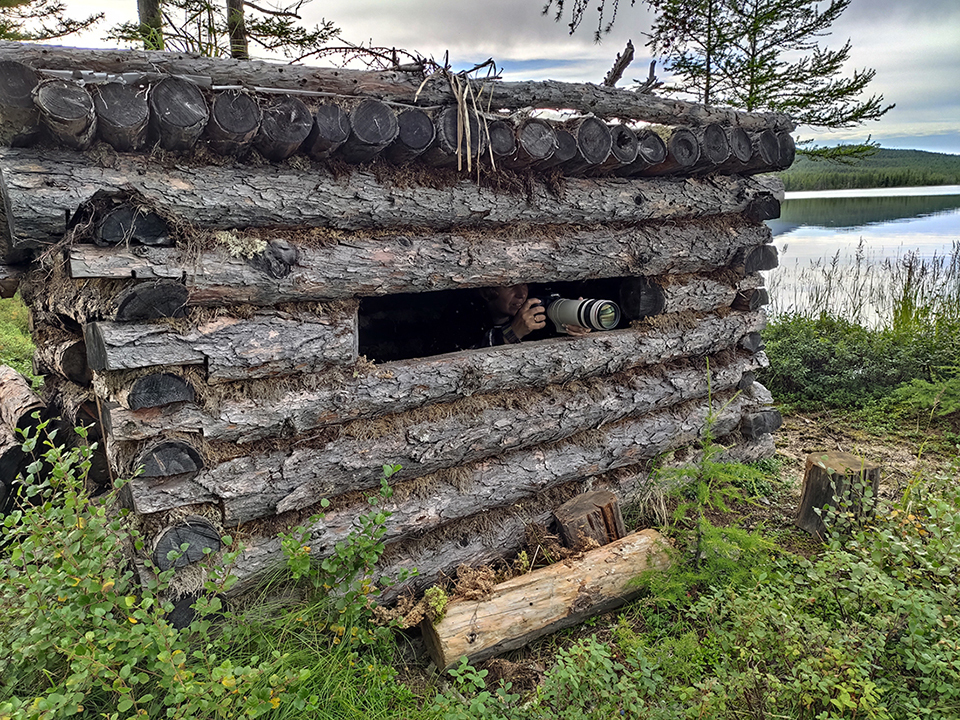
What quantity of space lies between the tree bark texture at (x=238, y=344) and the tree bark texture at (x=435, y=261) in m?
0.12

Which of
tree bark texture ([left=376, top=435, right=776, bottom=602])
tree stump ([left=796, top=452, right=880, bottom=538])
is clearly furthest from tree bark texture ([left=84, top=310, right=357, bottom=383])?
tree stump ([left=796, top=452, right=880, bottom=538])

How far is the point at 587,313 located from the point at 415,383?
48.8 inches

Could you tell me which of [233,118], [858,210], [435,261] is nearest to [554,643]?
[435,261]

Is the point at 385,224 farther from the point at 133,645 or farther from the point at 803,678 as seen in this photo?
the point at 803,678

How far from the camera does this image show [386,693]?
2553 mm

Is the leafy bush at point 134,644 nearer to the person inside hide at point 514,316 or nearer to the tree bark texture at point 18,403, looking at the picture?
the tree bark texture at point 18,403

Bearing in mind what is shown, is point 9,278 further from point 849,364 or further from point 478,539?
point 849,364

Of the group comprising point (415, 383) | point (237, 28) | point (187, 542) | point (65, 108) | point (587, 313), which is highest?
point (237, 28)

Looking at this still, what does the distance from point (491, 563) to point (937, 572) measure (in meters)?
2.21

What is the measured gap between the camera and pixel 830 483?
12.6 feet

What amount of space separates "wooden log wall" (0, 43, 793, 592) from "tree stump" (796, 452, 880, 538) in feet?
3.19

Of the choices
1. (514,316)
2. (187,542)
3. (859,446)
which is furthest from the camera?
(859,446)

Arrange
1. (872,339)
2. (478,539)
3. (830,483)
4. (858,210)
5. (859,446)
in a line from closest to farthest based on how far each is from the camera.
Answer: (478,539)
(830,483)
(859,446)
(872,339)
(858,210)

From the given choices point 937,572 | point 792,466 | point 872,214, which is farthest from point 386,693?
point 872,214
